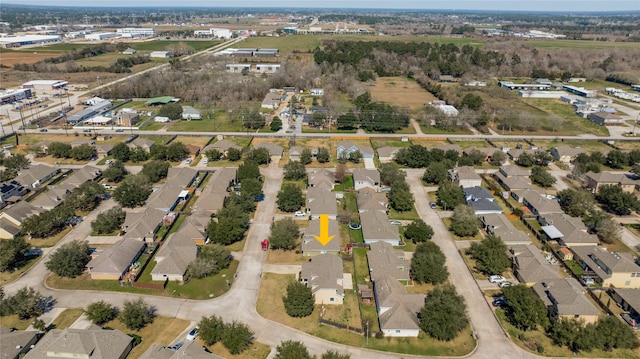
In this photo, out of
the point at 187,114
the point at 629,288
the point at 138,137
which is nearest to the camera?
the point at 629,288

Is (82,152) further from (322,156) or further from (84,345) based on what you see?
(84,345)

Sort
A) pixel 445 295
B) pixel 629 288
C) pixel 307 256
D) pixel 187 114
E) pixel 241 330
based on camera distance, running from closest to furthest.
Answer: pixel 241 330 → pixel 445 295 → pixel 629 288 → pixel 307 256 → pixel 187 114

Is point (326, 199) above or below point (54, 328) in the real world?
above

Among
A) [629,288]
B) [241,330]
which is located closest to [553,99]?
[629,288]

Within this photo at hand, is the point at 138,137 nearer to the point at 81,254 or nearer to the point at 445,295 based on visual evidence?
the point at 81,254

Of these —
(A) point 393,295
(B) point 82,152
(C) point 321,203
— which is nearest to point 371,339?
(A) point 393,295

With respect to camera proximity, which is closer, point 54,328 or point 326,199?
point 54,328
